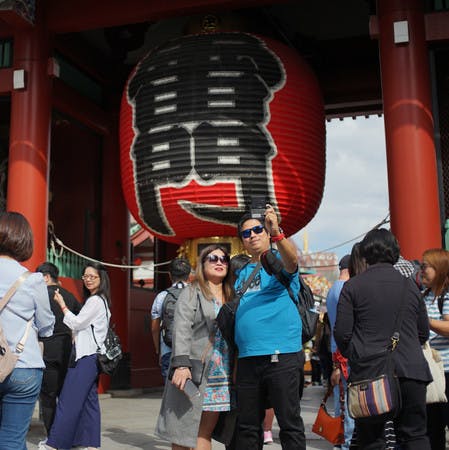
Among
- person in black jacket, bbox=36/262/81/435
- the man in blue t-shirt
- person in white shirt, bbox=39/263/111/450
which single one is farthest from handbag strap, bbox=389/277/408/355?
person in black jacket, bbox=36/262/81/435

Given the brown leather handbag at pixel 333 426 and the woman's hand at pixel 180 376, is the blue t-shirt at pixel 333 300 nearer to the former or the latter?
the brown leather handbag at pixel 333 426

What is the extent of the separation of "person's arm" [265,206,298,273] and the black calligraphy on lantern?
3.37 m

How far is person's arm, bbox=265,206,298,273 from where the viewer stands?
2.84 m

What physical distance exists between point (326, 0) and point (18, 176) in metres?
4.48

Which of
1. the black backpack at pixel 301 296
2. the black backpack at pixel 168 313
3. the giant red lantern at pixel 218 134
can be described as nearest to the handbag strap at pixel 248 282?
the black backpack at pixel 301 296

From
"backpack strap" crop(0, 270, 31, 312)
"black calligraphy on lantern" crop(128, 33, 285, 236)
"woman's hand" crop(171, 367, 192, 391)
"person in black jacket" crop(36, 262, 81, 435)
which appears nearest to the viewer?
"backpack strap" crop(0, 270, 31, 312)

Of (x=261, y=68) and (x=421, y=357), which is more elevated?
(x=261, y=68)

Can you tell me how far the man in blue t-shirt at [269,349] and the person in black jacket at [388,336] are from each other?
0.27 meters

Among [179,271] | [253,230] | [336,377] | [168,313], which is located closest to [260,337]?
[253,230]

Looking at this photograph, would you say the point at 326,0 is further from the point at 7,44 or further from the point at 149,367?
the point at 149,367

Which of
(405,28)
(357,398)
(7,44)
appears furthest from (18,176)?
(357,398)

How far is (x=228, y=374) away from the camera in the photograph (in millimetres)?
3223

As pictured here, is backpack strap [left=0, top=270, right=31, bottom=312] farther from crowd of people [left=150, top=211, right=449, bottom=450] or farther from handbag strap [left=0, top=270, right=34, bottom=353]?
crowd of people [left=150, top=211, right=449, bottom=450]

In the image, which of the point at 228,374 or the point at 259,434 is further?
the point at 228,374
